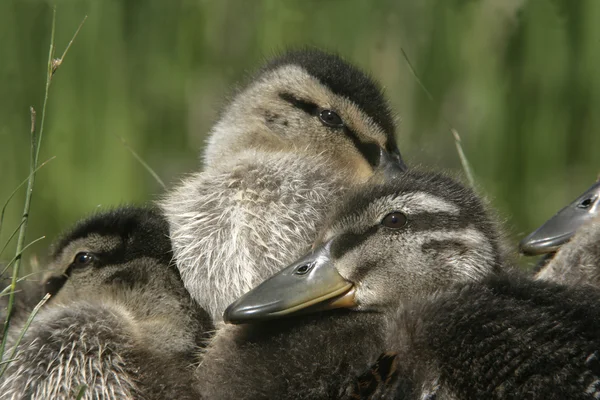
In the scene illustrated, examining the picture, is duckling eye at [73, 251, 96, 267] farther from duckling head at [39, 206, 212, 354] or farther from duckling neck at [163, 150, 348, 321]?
duckling neck at [163, 150, 348, 321]

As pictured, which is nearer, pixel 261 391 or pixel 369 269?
pixel 261 391

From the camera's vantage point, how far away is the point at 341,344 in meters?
3.27

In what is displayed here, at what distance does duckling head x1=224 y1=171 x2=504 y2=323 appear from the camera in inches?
138

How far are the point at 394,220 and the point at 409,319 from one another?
1.67 ft

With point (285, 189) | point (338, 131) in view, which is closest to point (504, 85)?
point (338, 131)

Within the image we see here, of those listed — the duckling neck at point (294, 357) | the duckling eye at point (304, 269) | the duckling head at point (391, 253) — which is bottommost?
the duckling neck at point (294, 357)

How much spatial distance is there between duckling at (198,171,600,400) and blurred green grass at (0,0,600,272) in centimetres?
285

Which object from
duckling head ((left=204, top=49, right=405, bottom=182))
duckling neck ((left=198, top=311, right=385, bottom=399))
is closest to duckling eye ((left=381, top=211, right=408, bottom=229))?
duckling neck ((left=198, top=311, right=385, bottom=399))

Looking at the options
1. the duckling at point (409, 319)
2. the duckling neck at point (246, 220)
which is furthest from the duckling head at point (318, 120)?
the duckling at point (409, 319)

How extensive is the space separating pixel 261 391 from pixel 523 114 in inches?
154

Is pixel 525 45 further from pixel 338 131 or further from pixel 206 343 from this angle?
pixel 206 343

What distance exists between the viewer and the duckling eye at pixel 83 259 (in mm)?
4121

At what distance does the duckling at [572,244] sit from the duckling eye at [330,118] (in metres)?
0.91

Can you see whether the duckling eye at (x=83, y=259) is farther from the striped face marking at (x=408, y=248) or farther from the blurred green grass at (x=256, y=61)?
the blurred green grass at (x=256, y=61)
